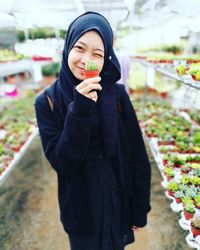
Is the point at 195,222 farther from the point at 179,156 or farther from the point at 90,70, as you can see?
the point at 90,70

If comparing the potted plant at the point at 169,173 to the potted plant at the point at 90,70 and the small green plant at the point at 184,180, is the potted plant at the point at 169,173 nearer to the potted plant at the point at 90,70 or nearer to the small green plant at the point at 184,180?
the small green plant at the point at 184,180

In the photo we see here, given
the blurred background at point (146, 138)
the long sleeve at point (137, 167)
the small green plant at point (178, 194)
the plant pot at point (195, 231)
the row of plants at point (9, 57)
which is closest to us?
the long sleeve at point (137, 167)

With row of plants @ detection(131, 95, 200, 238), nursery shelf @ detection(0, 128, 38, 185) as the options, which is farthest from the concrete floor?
row of plants @ detection(131, 95, 200, 238)

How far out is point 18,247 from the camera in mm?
2271

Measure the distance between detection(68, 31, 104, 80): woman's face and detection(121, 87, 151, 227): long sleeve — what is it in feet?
0.81

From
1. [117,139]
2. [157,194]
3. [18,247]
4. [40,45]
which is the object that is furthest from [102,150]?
[40,45]

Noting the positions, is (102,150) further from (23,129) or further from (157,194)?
(23,129)

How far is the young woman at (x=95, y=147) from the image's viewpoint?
0.98 metres

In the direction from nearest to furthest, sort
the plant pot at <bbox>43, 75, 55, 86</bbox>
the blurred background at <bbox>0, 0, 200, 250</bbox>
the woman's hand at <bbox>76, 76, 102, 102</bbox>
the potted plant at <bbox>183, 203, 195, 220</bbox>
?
the woman's hand at <bbox>76, 76, 102, 102</bbox> → the potted plant at <bbox>183, 203, 195, 220</bbox> → the blurred background at <bbox>0, 0, 200, 250</bbox> → the plant pot at <bbox>43, 75, 55, 86</bbox>

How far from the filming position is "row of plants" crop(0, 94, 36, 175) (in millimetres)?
2688

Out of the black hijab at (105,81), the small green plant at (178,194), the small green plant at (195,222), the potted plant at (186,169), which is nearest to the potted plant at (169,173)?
the potted plant at (186,169)

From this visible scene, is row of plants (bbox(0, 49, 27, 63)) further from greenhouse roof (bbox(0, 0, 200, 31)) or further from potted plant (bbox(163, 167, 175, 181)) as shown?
potted plant (bbox(163, 167, 175, 181))

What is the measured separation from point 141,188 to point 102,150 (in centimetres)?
30

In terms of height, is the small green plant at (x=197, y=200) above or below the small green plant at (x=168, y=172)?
above
